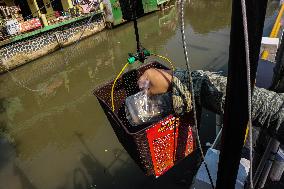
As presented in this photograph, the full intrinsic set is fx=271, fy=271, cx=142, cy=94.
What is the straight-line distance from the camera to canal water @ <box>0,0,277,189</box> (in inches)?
289

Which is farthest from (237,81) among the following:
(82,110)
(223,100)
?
(82,110)

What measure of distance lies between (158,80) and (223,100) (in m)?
0.65

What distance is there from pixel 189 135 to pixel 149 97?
645 mm

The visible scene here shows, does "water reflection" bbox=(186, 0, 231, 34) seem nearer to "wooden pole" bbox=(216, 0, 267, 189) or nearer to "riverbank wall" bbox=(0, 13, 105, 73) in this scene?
"riverbank wall" bbox=(0, 13, 105, 73)

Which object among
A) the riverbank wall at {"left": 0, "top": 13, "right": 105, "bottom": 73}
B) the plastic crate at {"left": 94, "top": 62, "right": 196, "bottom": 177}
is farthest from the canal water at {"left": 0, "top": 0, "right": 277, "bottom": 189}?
the plastic crate at {"left": 94, "top": 62, "right": 196, "bottom": 177}

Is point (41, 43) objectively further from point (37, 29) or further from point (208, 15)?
point (208, 15)

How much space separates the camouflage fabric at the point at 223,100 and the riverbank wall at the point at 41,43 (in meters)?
11.9

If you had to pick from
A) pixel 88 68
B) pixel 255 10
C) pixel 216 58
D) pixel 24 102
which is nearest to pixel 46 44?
pixel 88 68

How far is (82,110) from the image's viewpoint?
34.0 feet

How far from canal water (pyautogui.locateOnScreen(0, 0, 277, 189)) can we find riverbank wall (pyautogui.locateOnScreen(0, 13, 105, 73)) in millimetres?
396

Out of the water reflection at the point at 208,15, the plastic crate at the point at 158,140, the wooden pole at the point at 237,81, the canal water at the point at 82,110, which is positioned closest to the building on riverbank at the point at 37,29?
the canal water at the point at 82,110

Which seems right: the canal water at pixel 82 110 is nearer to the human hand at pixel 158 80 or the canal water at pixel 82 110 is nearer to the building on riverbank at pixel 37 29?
the building on riverbank at pixel 37 29

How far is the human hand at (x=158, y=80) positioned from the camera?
2623 mm

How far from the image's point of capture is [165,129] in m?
2.71
